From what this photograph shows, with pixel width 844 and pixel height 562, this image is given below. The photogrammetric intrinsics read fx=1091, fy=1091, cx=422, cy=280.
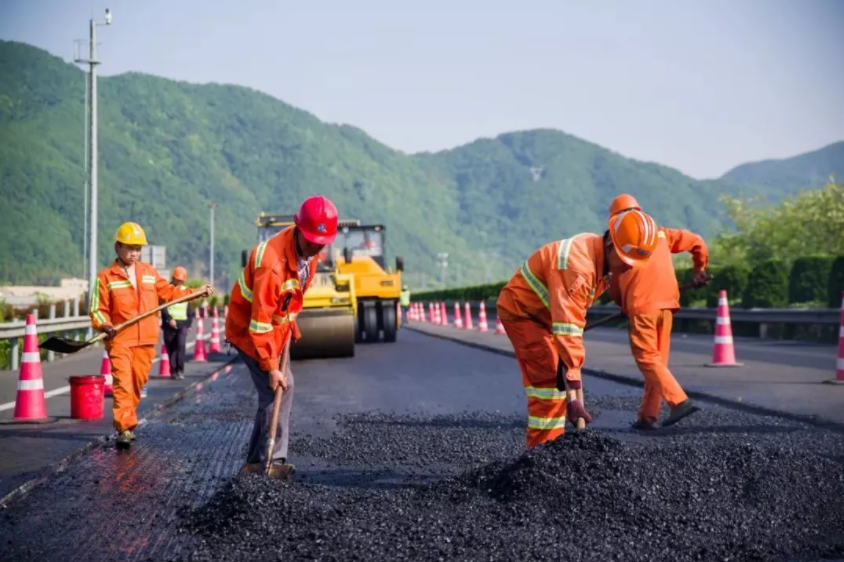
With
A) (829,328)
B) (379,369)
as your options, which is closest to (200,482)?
(379,369)

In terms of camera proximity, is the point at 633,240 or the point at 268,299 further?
the point at 268,299

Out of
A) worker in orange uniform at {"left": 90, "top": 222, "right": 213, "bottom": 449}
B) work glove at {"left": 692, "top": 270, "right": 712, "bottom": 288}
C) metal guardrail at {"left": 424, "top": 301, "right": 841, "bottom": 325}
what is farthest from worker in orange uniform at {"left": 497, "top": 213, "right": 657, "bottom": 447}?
metal guardrail at {"left": 424, "top": 301, "right": 841, "bottom": 325}

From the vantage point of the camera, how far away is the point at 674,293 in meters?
9.21

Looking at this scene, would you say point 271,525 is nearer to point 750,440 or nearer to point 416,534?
point 416,534

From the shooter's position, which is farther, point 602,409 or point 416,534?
point 602,409

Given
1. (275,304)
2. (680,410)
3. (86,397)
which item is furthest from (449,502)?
(86,397)

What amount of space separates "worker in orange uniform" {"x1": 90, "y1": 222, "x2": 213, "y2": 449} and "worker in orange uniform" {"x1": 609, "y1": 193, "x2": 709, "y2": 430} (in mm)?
3478

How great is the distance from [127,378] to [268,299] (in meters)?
3.24

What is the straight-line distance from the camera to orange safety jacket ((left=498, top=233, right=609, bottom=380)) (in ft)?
19.0

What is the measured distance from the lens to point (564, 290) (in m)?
5.90

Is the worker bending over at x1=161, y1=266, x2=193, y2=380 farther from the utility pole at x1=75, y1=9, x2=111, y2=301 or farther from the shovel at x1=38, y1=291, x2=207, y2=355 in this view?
the utility pole at x1=75, y1=9, x2=111, y2=301

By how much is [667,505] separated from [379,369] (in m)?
12.4

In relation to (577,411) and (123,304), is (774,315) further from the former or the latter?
(577,411)

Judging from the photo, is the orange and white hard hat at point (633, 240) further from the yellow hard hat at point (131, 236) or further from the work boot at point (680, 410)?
the yellow hard hat at point (131, 236)
